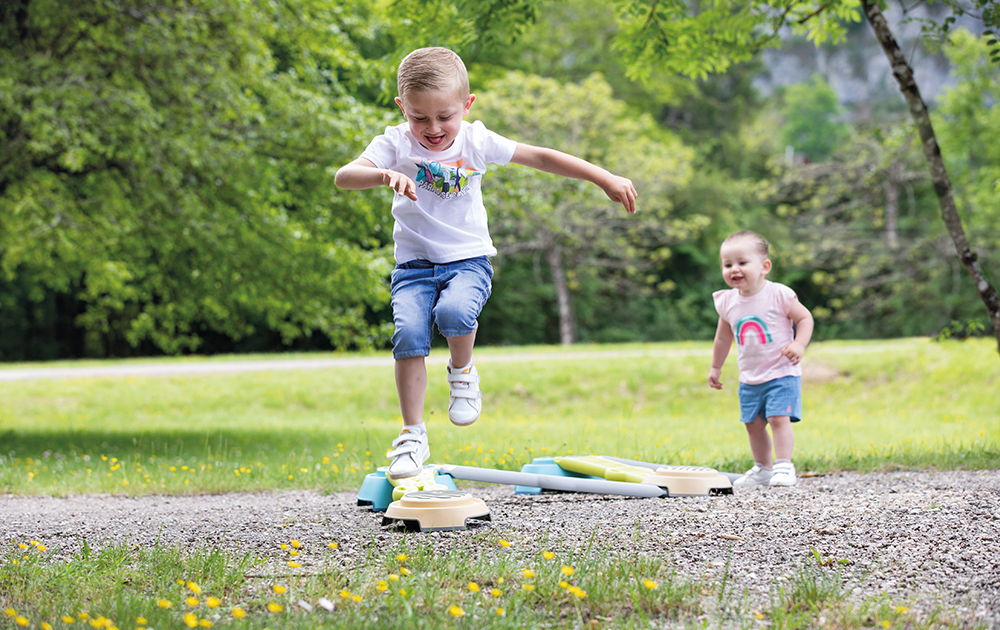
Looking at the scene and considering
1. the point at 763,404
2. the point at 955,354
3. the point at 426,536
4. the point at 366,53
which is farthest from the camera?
the point at 366,53

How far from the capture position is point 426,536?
126 inches

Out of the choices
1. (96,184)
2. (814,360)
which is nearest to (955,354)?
(814,360)

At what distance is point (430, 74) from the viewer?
332cm

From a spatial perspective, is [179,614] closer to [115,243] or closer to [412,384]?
[412,384]

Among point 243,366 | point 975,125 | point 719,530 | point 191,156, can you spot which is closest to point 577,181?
point 243,366

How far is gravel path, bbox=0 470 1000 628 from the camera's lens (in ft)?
8.57

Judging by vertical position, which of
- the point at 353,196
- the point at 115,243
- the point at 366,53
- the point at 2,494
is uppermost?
the point at 366,53

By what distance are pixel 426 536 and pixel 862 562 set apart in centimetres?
160

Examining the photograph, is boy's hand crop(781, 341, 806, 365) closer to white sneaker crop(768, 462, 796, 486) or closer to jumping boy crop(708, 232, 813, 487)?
jumping boy crop(708, 232, 813, 487)

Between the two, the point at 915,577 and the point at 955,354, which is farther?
the point at 955,354

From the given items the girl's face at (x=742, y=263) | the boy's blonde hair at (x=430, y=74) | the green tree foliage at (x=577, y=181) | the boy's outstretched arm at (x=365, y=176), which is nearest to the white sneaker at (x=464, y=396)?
the boy's outstretched arm at (x=365, y=176)

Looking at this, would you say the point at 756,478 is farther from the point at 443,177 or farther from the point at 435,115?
the point at 435,115

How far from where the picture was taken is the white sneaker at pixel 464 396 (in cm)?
367

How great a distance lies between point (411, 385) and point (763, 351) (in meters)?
2.56
